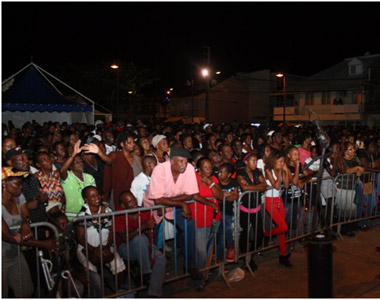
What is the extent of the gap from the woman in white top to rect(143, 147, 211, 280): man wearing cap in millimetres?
1452

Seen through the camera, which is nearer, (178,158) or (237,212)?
(178,158)

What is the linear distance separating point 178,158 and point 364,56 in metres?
42.1

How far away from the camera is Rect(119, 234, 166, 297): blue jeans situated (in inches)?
180

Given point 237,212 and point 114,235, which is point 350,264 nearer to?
point 237,212

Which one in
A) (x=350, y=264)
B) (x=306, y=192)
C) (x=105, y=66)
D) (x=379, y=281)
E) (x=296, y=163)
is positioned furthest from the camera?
(x=105, y=66)

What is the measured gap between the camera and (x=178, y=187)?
4809mm

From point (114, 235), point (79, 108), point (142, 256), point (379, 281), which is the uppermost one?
point (79, 108)

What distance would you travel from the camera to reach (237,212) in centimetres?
529

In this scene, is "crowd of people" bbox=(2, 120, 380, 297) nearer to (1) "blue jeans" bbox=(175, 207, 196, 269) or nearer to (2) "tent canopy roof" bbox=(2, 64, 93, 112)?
(1) "blue jeans" bbox=(175, 207, 196, 269)

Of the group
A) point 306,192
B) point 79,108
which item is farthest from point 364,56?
point 306,192

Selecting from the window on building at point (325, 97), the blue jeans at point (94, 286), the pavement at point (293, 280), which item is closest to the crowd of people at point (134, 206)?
the blue jeans at point (94, 286)

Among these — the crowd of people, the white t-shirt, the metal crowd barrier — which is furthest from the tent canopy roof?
the metal crowd barrier

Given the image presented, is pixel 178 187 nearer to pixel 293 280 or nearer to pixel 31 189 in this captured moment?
pixel 31 189

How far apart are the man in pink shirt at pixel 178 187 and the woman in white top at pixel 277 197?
57.3 inches
